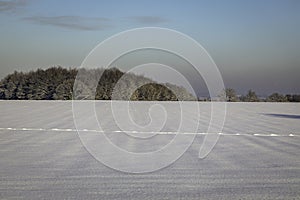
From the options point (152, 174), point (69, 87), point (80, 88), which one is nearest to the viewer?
point (152, 174)

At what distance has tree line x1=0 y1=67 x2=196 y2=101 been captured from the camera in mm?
→ 15414

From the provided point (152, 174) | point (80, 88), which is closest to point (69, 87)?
point (80, 88)

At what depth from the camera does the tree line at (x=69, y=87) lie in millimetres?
15414

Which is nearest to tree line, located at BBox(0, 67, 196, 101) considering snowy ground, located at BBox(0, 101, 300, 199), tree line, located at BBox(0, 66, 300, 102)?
tree line, located at BBox(0, 66, 300, 102)

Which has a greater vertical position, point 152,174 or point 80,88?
→ point 80,88

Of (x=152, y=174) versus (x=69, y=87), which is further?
(x=69, y=87)

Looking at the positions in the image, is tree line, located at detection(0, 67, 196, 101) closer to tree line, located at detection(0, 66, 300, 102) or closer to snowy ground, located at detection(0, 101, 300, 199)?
tree line, located at detection(0, 66, 300, 102)

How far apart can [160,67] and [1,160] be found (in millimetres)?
3644

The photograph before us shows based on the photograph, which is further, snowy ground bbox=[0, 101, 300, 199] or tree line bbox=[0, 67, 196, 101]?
tree line bbox=[0, 67, 196, 101]

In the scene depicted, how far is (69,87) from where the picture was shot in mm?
16906

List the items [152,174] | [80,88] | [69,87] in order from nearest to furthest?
[152,174] < [80,88] < [69,87]

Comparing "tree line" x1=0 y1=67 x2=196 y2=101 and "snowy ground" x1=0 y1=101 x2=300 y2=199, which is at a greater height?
"tree line" x1=0 y1=67 x2=196 y2=101

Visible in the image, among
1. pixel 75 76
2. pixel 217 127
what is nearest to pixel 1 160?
pixel 217 127

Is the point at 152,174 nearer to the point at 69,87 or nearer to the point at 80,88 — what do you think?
the point at 80,88
